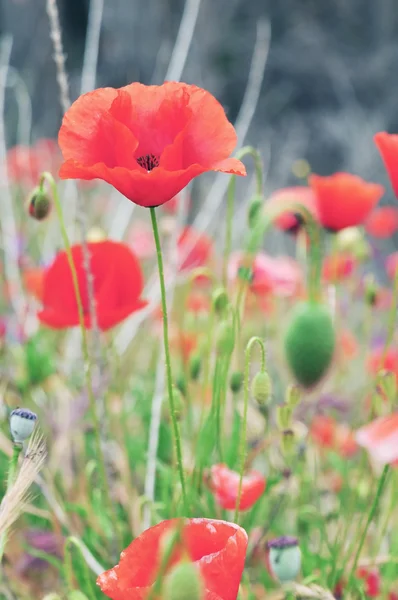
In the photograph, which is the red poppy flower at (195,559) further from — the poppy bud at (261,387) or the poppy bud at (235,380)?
the poppy bud at (235,380)

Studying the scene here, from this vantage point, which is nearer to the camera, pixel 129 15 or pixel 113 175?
pixel 113 175

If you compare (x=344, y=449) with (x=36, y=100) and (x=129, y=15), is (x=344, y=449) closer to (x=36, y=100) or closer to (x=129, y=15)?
(x=36, y=100)

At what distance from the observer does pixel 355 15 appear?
185 inches

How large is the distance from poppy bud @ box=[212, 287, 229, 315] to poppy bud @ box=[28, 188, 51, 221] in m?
0.15

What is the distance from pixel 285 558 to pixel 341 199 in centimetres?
42

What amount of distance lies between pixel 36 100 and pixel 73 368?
2948 mm

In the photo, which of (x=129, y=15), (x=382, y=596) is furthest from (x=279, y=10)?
(x=382, y=596)

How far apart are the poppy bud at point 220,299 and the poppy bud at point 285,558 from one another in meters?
0.19

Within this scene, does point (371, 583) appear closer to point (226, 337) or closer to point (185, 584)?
point (226, 337)

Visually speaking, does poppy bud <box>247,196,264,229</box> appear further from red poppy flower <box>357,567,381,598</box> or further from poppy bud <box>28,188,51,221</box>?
red poppy flower <box>357,567,381,598</box>

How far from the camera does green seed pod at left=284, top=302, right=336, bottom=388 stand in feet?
2.10

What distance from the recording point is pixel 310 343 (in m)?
0.64

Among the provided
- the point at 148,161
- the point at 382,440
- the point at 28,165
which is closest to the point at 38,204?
the point at 148,161

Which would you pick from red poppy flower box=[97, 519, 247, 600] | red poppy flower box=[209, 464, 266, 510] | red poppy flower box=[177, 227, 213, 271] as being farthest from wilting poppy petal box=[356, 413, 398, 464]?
red poppy flower box=[177, 227, 213, 271]
